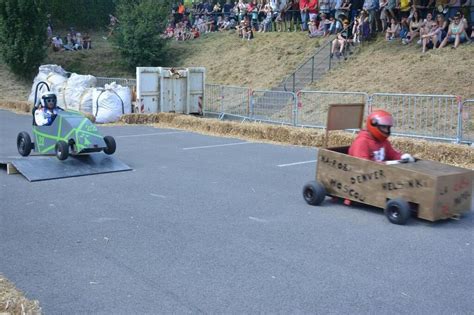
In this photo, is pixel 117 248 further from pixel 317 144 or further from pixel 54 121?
pixel 317 144

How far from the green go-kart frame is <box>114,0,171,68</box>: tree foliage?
18012 millimetres

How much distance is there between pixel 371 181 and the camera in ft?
25.4

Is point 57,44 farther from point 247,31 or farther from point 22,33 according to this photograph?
point 247,31

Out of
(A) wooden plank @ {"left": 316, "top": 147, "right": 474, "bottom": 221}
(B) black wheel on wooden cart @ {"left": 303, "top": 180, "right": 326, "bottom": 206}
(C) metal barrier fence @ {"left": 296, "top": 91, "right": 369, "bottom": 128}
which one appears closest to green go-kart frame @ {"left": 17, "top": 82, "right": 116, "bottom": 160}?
(B) black wheel on wooden cart @ {"left": 303, "top": 180, "right": 326, "bottom": 206}

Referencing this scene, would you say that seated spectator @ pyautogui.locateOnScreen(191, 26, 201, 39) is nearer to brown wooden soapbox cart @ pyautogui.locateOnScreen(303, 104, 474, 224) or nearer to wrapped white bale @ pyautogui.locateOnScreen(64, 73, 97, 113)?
wrapped white bale @ pyautogui.locateOnScreen(64, 73, 97, 113)

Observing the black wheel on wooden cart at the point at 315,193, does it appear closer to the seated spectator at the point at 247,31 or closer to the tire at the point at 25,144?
→ the tire at the point at 25,144

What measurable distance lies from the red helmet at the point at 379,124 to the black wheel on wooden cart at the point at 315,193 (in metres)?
1.03

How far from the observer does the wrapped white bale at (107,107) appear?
63.4 ft

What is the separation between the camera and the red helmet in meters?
7.96

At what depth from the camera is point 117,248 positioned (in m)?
6.36

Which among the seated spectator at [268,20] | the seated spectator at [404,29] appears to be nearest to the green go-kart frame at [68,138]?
the seated spectator at [404,29]

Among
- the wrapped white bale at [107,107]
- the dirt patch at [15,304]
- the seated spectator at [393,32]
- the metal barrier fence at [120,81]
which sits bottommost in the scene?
the dirt patch at [15,304]

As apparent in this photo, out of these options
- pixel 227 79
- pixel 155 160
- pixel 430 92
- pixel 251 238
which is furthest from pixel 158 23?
pixel 251 238

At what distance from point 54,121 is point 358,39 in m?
14.1
